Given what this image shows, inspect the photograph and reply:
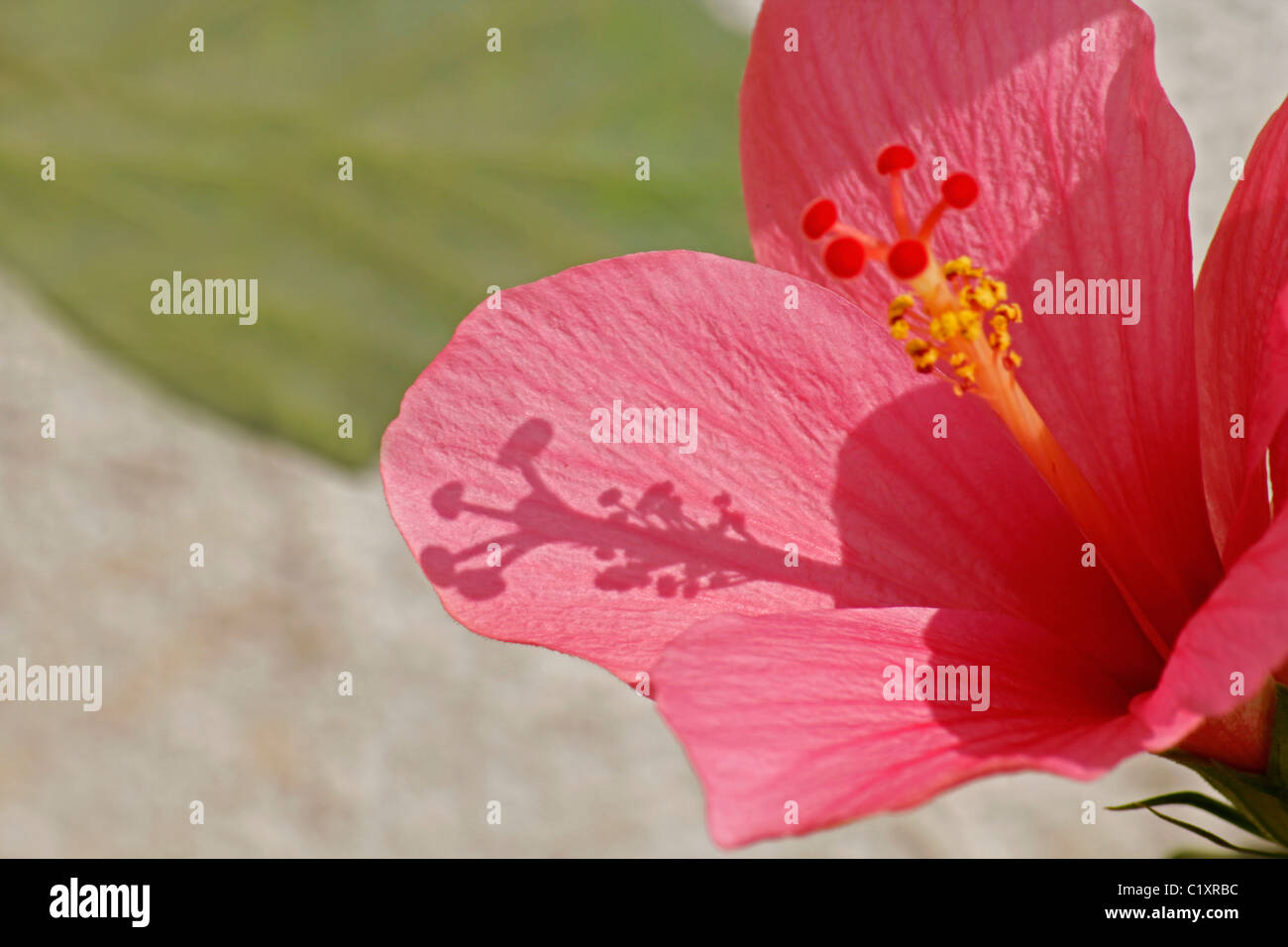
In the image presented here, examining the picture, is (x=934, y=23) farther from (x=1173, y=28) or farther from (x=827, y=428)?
(x=1173, y=28)

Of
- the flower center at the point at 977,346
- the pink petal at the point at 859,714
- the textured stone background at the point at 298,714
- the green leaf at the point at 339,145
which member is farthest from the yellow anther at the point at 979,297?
the textured stone background at the point at 298,714

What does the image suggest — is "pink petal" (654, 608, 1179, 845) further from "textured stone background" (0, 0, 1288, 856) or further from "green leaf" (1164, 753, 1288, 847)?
"textured stone background" (0, 0, 1288, 856)

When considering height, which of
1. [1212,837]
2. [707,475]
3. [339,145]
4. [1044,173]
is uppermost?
[339,145]

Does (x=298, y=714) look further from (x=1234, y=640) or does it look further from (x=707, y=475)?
(x=1234, y=640)

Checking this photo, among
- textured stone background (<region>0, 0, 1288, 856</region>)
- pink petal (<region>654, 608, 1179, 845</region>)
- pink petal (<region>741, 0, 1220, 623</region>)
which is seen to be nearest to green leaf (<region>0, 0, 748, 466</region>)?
pink petal (<region>741, 0, 1220, 623</region>)

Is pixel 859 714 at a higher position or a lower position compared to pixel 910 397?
lower

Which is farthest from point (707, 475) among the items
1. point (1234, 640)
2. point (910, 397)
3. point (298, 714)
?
point (298, 714)
